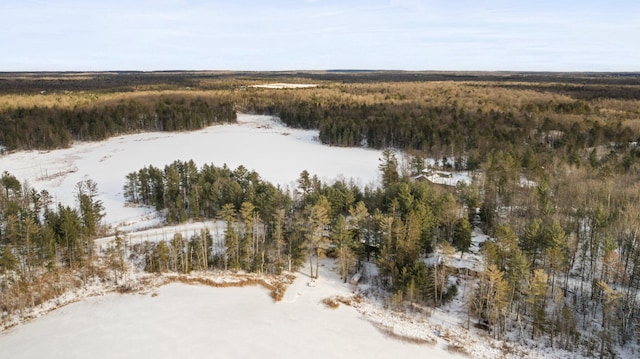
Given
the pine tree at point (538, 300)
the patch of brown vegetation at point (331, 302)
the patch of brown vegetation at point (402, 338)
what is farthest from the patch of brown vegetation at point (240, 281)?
the pine tree at point (538, 300)

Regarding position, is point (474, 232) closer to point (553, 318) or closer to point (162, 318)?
point (553, 318)

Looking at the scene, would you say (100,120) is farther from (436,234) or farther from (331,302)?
(436,234)

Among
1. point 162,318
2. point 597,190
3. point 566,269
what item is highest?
point 597,190

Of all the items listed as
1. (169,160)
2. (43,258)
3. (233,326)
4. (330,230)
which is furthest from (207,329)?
(169,160)

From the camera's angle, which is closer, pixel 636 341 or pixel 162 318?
pixel 636 341

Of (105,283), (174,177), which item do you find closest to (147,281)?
(105,283)

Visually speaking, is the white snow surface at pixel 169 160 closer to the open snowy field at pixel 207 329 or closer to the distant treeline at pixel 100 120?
the distant treeline at pixel 100 120

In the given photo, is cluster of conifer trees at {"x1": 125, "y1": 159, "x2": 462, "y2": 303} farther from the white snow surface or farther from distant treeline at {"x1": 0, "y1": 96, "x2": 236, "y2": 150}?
distant treeline at {"x1": 0, "y1": 96, "x2": 236, "y2": 150}
